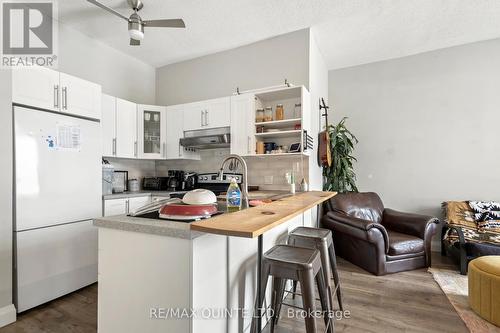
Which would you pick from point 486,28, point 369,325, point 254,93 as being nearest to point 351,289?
point 369,325

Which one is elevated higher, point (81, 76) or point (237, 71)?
point (237, 71)

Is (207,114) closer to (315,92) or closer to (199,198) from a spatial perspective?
(315,92)

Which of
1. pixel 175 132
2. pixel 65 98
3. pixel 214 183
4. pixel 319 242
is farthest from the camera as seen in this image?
pixel 175 132

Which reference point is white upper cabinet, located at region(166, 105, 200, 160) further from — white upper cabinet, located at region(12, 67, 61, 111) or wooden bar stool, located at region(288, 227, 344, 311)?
wooden bar stool, located at region(288, 227, 344, 311)

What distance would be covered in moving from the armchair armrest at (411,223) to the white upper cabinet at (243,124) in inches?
85.9

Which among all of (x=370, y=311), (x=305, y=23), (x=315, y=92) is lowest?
(x=370, y=311)

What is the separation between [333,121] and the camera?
4336mm

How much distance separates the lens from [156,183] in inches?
144

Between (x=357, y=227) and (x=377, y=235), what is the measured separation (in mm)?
228

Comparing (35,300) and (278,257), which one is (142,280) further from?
(35,300)

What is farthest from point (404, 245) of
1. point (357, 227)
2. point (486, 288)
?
point (486, 288)

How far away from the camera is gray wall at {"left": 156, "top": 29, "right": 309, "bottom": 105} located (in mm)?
3098

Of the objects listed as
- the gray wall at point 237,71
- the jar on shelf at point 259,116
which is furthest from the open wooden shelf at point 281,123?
the gray wall at point 237,71

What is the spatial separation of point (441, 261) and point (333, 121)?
255 centimetres
